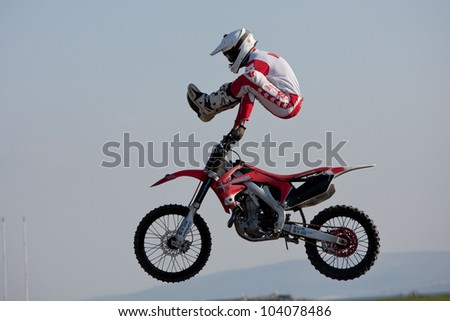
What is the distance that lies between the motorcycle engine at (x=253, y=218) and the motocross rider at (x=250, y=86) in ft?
3.27

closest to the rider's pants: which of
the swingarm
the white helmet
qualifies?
the white helmet

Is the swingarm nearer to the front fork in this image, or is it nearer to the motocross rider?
the front fork

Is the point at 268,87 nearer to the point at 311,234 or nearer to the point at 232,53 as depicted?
the point at 232,53

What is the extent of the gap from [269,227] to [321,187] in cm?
98

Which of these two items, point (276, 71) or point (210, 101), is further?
point (210, 101)

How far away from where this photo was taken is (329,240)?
22516mm

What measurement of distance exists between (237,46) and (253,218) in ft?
8.49

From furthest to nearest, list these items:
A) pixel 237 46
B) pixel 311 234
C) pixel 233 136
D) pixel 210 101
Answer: pixel 210 101 < pixel 237 46 < pixel 311 234 < pixel 233 136

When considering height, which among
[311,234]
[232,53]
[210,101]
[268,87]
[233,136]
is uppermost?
[232,53]

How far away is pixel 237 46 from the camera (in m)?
22.7

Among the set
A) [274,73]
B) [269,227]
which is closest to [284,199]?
[269,227]

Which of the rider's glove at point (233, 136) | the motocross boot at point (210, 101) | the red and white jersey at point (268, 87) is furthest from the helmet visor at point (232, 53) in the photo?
the rider's glove at point (233, 136)

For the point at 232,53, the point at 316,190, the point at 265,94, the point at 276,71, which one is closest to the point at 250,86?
the point at 265,94
